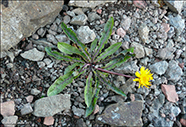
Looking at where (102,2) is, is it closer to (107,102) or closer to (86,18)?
(86,18)

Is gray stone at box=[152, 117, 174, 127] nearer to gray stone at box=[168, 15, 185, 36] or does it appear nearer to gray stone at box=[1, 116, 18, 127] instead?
gray stone at box=[168, 15, 185, 36]

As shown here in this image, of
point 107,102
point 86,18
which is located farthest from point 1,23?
point 107,102

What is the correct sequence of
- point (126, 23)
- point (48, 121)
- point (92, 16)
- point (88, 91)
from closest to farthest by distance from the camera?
point (48, 121) < point (88, 91) < point (92, 16) < point (126, 23)

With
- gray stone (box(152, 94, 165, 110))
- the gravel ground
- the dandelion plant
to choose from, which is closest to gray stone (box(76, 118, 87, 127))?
the gravel ground

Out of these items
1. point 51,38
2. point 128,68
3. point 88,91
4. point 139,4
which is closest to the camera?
point 88,91

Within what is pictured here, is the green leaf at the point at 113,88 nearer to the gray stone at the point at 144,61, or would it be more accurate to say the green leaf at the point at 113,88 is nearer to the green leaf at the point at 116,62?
the green leaf at the point at 116,62

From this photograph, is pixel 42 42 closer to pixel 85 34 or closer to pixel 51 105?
pixel 85 34

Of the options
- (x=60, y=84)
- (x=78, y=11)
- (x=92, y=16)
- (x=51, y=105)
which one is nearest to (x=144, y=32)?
(x=92, y=16)

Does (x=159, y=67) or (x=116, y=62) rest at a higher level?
(x=116, y=62)
